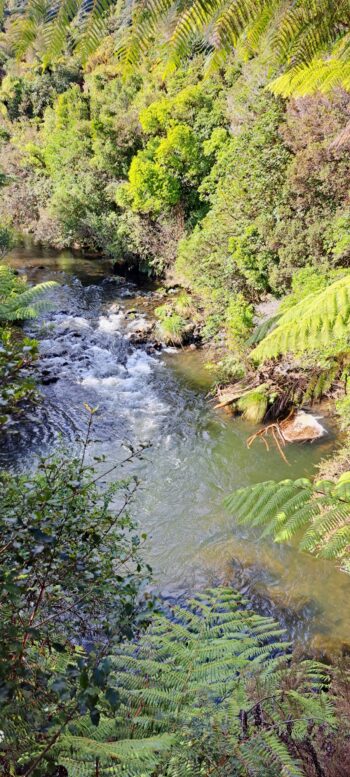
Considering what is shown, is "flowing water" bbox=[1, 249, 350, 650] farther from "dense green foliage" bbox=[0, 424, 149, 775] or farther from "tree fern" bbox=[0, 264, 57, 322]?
"dense green foliage" bbox=[0, 424, 149, 775]

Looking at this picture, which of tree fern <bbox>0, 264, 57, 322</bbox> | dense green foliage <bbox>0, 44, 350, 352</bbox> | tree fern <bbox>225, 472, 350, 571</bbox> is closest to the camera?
tree fern <bbox>225, 472, 350, 571</bbox>

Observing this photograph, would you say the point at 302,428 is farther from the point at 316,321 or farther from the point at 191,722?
the point at 191,722

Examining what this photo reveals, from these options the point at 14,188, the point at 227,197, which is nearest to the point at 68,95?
the point at 14,188

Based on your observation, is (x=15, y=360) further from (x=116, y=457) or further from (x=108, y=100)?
(x=108, y=100)

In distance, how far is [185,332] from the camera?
1026 centimetres

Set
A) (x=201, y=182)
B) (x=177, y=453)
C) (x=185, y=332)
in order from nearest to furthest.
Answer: (x=177, y=453) < (x=185, y=332) < (x=201, y=182)

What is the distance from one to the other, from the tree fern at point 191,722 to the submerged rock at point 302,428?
4.43 meters

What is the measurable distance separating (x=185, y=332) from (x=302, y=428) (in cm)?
431

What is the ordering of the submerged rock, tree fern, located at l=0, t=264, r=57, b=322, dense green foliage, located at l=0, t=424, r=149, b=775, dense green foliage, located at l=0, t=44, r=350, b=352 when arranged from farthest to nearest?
tree fern, located at l=0, t=264, r=57, b=322, dense green foliage, located at l=0, t=44, r=350, b=352, the submerged rock, dense green foliage, located at l=0, t=424, r=149, b=775

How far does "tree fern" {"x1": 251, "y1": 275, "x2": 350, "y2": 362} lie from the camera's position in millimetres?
2830

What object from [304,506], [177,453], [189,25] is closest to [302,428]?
[177,453]

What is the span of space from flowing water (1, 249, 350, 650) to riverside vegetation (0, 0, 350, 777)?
0.35 m

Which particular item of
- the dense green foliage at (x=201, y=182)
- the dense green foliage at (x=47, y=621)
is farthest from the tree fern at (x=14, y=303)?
the dense green foliage at (x=47, y=621)

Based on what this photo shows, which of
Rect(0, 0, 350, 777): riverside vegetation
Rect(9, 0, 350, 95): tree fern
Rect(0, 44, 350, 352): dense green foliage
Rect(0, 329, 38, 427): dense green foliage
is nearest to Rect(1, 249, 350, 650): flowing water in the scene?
Rect(0, 0, 350, 777): riverside vegetation
